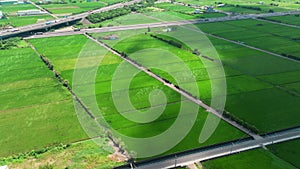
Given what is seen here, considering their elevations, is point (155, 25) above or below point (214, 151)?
above

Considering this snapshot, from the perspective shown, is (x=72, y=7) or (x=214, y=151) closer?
(x=214, y=151)

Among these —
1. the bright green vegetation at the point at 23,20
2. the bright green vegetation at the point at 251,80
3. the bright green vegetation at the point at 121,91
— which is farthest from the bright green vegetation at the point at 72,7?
the bright green vegetation at the point at 251,80

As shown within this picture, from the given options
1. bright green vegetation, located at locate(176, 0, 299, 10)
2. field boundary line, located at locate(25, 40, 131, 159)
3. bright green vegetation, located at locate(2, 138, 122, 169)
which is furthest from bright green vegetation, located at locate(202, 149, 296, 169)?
bright green vegetation, located at locate(176, 0, 299, 10)

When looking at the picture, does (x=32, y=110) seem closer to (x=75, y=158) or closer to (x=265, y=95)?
(x=75, y=158)

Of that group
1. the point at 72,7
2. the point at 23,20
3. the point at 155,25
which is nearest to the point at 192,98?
the point at 155,25

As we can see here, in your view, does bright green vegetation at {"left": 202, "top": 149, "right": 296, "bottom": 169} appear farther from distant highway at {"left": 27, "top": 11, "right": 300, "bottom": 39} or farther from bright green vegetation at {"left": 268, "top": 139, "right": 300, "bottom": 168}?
distant highway at {"left": 27, "top": 11, "right": 300, "bottom": 39}

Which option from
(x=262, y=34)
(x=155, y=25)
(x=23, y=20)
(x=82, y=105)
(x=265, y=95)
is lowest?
(x=265, y=95)
